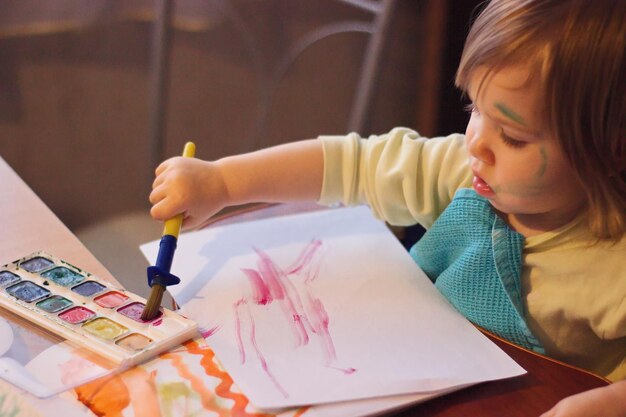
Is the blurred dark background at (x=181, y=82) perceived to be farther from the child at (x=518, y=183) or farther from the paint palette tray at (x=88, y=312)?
the paint palette tray at (x=88, y=312)

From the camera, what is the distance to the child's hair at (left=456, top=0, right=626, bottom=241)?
623 mm

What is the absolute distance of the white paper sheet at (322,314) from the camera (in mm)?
606

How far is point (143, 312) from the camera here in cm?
63

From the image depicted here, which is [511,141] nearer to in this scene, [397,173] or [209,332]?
[397,173]

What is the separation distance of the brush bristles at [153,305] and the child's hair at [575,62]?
33 cm

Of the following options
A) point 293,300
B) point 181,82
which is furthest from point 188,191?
point 181,82

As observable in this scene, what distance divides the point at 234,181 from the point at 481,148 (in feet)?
0.86

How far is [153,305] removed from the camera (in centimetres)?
64

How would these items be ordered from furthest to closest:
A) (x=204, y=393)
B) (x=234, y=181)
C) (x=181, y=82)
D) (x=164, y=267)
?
(x=181, y=82), (x=234, y=181), (x=164, y=267), (x=204, y=393)

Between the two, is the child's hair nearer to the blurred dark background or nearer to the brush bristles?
the brush bristles

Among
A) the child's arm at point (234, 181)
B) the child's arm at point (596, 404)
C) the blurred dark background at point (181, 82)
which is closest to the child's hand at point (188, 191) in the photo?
the child's arm at point (234, 181)

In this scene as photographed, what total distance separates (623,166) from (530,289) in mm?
150

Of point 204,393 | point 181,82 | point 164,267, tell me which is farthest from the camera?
point 181,82

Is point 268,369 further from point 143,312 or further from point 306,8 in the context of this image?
point 306,8
